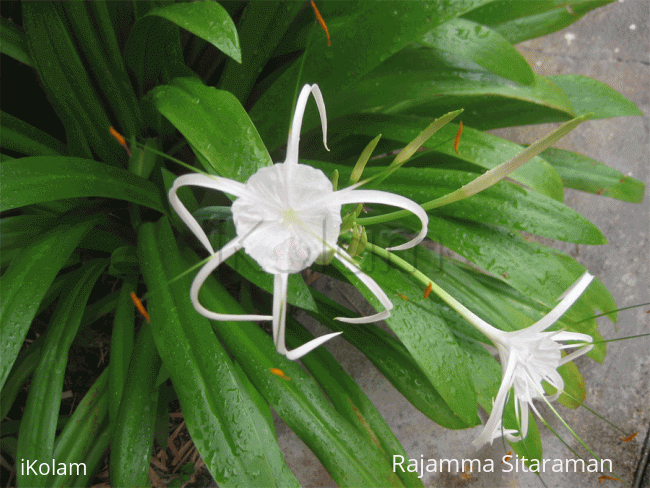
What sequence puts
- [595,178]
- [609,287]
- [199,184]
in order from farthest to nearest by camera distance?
1. [609,287]
2. [595,178]
3. [199,184]

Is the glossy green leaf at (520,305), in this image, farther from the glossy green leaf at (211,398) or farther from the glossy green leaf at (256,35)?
the glossy green leaf at (256,35)

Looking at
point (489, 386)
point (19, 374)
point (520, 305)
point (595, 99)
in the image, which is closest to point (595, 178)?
point (595, 99)

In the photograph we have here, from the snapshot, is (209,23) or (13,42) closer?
(209,23)

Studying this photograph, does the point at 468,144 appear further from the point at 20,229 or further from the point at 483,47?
the point at 20,229

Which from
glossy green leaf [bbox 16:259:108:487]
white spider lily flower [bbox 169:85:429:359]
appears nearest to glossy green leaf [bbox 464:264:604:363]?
white spider lily flower [bbox 169:85:429:359]

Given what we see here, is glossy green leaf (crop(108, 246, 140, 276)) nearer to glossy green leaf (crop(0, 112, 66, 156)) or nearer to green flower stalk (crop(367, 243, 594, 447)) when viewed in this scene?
glossy green leaf (crop(0, 112, 66, 156))
